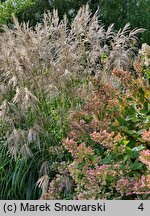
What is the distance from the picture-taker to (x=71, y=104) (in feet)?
13.0

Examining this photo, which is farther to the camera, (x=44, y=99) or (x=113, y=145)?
(x=44, y=99)

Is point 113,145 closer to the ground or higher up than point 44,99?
closer to the ground

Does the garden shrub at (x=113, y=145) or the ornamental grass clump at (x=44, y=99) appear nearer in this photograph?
the garden shrub at (x=113, y=145)

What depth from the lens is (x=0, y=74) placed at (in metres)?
4.09

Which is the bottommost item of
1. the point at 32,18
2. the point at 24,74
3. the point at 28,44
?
the point at 24,74

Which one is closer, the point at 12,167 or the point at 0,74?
the point at 12,167

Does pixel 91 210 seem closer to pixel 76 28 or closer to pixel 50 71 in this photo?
pixel 50 71

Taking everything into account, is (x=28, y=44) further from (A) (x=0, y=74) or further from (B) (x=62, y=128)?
(B) (x=62, y=128)

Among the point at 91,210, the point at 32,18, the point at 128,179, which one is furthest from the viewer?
the point at 32,18

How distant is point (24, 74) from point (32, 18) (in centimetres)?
648

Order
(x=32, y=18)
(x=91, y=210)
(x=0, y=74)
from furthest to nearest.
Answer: (x=32, y=18) → (x=0, y=74) → (x=91, y=210)

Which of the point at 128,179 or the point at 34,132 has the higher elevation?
the point at 34,132

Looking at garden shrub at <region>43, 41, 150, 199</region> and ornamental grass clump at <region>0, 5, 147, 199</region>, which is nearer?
garden shrub at <region>43, 41, 150, 199</region>

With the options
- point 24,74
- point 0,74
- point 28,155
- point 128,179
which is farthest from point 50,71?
point 128,179
